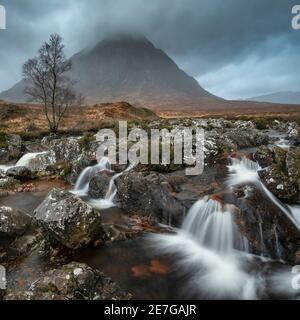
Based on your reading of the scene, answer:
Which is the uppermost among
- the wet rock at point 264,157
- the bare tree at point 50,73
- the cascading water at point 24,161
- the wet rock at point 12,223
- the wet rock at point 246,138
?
the bare tree at point 50,73

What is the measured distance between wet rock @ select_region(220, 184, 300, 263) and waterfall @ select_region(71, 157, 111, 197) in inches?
346

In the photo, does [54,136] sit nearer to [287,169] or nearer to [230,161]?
[230,161]

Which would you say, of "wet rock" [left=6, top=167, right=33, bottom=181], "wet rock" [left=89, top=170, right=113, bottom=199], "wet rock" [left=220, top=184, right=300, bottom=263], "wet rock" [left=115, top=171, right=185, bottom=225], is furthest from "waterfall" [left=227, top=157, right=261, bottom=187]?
"wet rock" [left=6, top=167, right=33, bottom=181]

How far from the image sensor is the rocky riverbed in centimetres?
752

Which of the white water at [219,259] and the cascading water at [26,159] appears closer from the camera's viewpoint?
the white water at [219,259]

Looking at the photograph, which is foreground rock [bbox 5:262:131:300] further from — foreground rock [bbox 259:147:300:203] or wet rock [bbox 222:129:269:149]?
wet rock [bbox 222:129:269:149]

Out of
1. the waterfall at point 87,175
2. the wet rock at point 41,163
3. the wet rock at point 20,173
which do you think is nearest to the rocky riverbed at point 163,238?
the waterfall at point 87,175

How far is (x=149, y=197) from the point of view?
11648 mm

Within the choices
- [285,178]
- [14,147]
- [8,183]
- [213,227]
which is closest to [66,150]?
[8,183]

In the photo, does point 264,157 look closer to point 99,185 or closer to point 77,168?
point 99,185

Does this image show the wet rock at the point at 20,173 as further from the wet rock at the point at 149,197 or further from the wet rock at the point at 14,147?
the wet rock at the point at 149,197

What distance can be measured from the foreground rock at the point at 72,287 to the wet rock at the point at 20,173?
45.9 ft

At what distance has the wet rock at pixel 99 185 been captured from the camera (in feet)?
48.2

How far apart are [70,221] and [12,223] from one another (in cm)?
239
